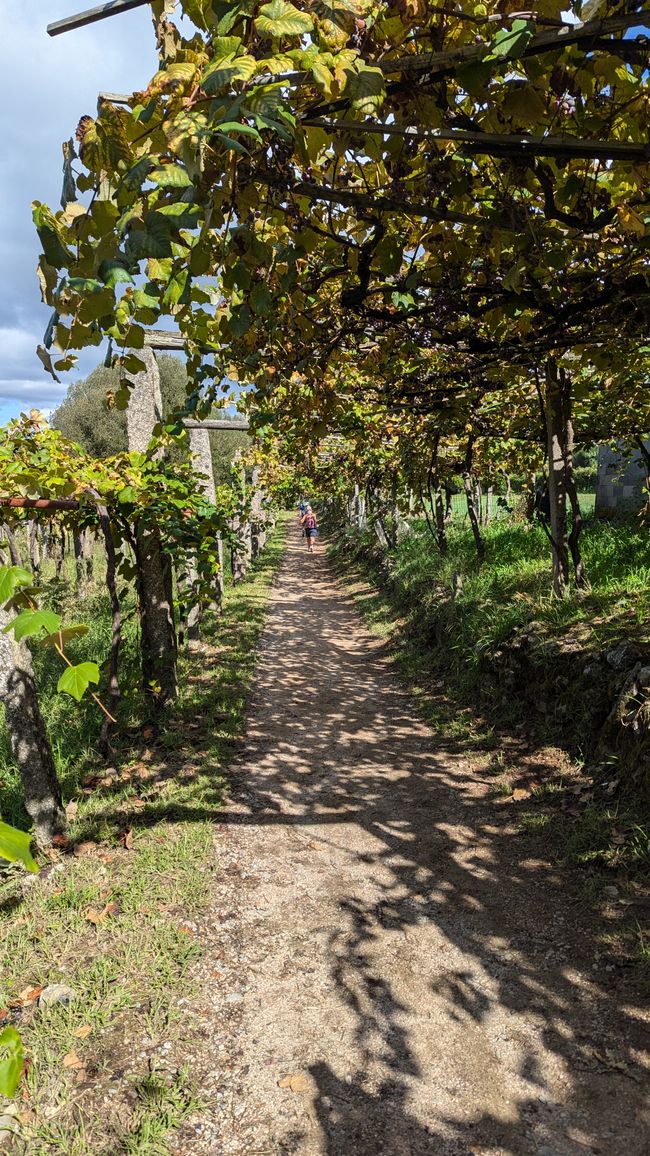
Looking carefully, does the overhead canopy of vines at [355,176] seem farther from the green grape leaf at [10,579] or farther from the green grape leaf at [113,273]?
the green grape leaf at [10,579]

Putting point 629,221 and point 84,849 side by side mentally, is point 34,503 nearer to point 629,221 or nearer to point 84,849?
point 84,849

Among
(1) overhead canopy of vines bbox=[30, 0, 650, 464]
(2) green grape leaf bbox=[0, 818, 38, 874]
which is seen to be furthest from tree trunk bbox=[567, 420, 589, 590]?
(2) green grape leaf bbox=[0, 818, 38, 874]

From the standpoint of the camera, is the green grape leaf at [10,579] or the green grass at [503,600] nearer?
the green grape leaf at [10,579]

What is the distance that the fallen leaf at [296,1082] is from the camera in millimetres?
2562

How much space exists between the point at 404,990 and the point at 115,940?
5.23 feet

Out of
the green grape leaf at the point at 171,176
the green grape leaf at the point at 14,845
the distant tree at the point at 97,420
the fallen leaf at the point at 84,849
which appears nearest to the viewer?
the green grape leaf at the point at 14,845

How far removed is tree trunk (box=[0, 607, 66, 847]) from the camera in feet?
13.2

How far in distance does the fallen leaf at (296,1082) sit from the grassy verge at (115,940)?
37 centimetres

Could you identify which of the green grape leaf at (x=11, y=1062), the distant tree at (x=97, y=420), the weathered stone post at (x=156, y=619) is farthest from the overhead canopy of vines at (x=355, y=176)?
the distant tree at (x=97, y=420)

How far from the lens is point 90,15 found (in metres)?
1.67

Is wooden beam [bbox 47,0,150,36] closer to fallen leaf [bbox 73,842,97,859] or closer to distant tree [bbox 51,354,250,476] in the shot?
fallen leaf [bbox 73,842,97,859]

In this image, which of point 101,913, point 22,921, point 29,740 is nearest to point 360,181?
point 29,740

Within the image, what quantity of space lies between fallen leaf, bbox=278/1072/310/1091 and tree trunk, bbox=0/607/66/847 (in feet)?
7.94

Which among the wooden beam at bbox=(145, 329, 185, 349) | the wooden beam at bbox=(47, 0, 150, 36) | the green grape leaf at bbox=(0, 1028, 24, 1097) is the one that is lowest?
the green grape leaf at bbox=(0, 1028, 24, 1097)
